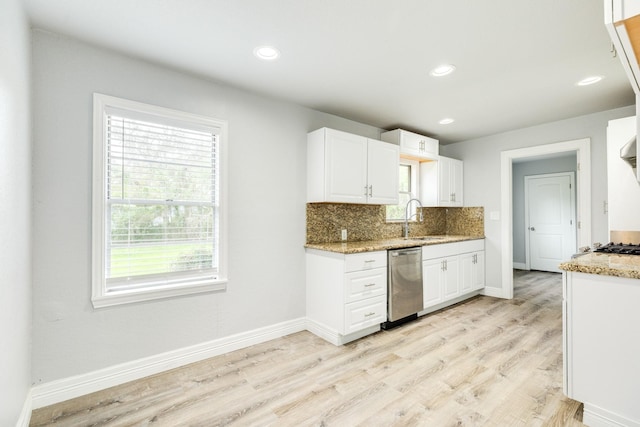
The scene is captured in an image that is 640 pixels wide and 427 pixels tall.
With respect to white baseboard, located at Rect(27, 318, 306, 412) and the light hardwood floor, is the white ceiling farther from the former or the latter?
the light hardwood floor

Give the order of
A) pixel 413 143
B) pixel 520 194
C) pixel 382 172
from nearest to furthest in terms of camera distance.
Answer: pixel 382 172 < pixel 413 143 < pixel 520 194

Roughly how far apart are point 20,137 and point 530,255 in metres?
8.30

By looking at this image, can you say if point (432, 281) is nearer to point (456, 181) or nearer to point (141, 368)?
point (456, 181)

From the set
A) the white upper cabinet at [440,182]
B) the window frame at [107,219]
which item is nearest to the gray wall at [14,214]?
Answer: the window frame at [107,219]

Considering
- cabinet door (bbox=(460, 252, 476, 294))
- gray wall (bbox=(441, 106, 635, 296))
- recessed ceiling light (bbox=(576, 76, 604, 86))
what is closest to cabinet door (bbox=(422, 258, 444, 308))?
cabinet door (bbox=(460, 252, 476, 294))

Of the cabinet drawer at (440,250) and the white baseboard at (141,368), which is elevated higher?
the cabinet drawer at (440,250)

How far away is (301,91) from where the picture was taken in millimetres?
2883

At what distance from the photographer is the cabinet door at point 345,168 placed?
3.11 metres

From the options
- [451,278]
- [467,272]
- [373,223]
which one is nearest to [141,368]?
[373,223]

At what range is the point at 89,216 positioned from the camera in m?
2.08

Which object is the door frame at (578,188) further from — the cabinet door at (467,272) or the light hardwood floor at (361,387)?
the light hardwood floor at (361,387)

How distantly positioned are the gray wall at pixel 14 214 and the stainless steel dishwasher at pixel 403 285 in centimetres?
282

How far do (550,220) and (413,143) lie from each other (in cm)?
454

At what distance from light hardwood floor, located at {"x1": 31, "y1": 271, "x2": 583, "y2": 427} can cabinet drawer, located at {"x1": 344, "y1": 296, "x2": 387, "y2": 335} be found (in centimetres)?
16
